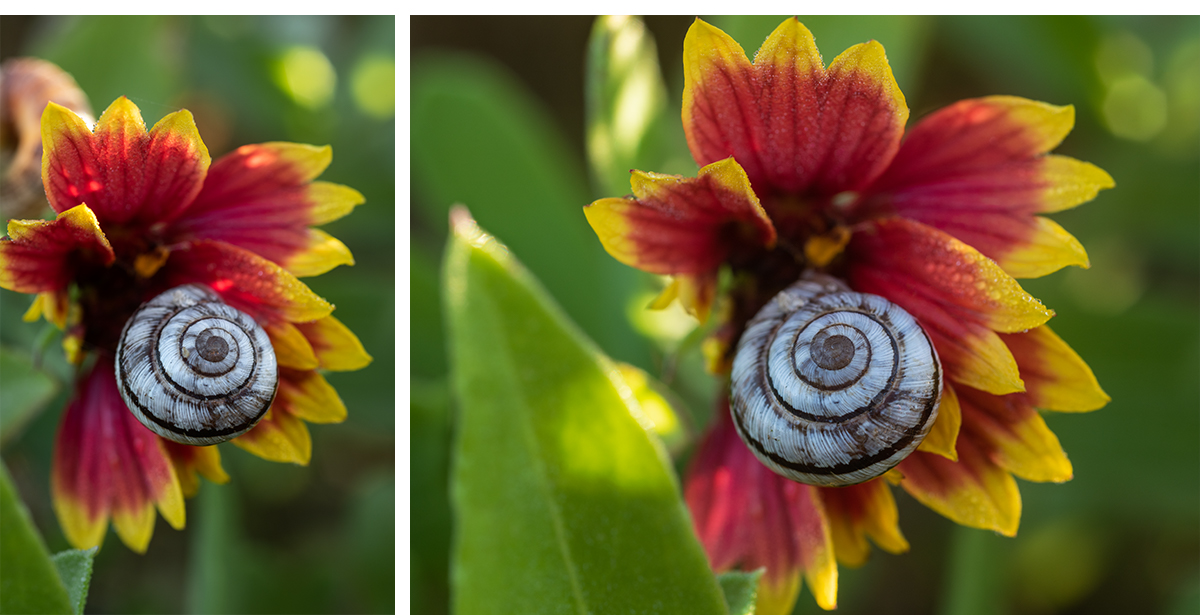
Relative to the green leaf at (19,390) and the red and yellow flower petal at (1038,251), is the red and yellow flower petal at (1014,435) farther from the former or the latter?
the green leaf at (19,390)

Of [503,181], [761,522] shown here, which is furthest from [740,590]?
[503,181]

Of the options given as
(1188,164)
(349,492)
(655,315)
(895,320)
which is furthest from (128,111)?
(1188,164)

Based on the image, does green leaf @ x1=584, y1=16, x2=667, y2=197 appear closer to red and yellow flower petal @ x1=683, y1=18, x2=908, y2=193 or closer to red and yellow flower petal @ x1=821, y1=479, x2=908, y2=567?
red and yellow flower petal @ x1=683, y1=18, x2=908, y2=193

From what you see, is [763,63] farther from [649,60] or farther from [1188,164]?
[1188,164]

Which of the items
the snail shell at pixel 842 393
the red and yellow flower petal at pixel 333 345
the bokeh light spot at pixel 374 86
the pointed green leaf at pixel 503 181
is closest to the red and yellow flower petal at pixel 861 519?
the snail shell at pixel 842 393

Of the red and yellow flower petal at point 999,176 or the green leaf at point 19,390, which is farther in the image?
the green leaf at point 19,390


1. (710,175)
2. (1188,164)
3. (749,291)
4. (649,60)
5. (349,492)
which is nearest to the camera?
(710,175)
